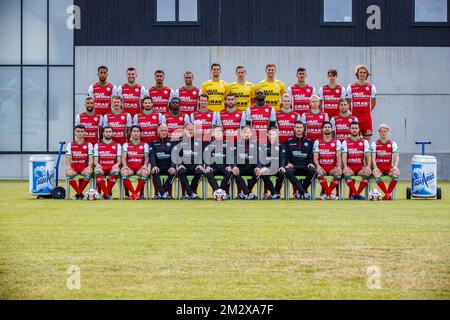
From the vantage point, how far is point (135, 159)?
60.7 feet

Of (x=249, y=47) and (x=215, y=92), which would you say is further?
(x=249, y=47)

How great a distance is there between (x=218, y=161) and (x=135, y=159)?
1807mm

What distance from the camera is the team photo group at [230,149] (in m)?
18.2

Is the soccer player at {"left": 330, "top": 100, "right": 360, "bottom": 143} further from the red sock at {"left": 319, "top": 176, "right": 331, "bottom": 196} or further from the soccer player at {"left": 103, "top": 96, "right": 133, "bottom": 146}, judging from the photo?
the soccer player at {"left": 103, "top": 96, "right": 133, "bottom": 146}

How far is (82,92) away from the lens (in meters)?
31.5

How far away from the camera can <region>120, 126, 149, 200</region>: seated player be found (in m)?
18.3

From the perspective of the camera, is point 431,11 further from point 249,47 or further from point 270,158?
point 270,158

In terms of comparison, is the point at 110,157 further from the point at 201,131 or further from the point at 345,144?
the point at 345,144

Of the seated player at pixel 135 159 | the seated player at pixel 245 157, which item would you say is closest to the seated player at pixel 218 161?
the seated player at pixel 245 157

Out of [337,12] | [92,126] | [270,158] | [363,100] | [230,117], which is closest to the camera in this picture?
[270,158]

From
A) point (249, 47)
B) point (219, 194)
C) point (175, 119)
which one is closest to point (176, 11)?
point (249, 47)

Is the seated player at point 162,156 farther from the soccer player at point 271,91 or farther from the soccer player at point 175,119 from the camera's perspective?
the soccer player at point 271,91
